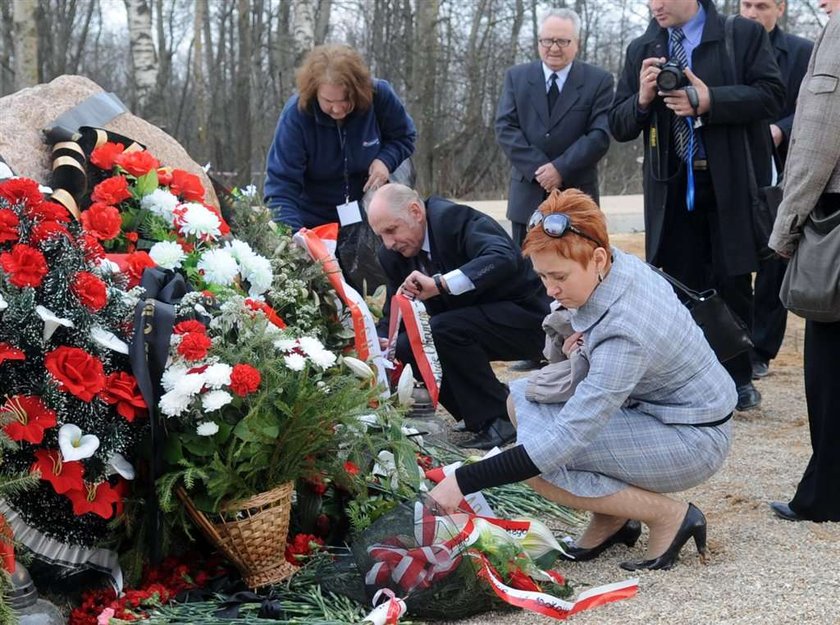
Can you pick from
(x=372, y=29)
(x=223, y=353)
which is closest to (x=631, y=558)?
(x=223, y=353)

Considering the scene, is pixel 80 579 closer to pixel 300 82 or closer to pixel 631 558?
pixel 631 558

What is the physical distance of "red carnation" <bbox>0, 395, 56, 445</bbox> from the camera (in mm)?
2859

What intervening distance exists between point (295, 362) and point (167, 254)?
2.76ft

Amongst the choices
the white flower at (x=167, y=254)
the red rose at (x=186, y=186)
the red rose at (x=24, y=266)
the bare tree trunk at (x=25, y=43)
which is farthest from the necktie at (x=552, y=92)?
the bare tree trunk at (x=25, y=43)

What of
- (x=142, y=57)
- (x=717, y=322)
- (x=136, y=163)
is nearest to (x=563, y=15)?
(x=717, y=322)

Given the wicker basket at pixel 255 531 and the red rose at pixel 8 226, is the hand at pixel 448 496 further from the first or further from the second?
the red rose at pixel 8 226

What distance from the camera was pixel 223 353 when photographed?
3.26 metres

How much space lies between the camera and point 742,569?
3.38 metres

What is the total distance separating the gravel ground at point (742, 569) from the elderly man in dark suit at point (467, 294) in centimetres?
101

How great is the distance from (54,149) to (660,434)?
8.23ft

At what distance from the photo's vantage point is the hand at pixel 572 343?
375 centimetres

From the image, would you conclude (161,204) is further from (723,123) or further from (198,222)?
(723,123)

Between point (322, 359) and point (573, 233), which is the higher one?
point (573, 233)

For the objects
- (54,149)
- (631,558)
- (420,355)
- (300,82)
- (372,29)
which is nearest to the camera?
(631,558)
